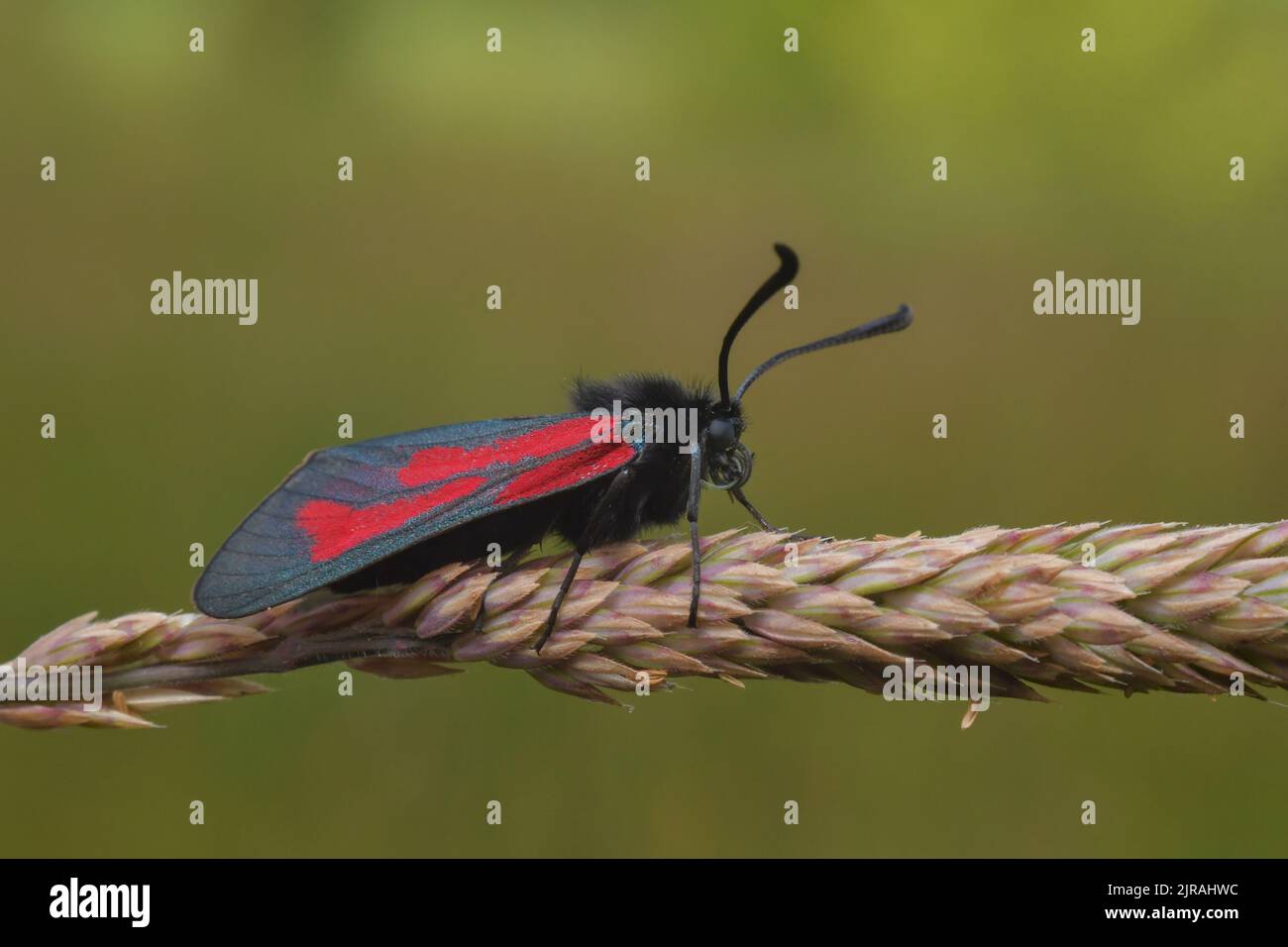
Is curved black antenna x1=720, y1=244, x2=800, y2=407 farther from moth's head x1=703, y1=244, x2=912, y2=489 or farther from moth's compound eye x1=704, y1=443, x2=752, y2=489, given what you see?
moth's compound eye x1=704, y1=443, x2=752, y2=489

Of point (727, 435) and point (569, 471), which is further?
point (727, 435)

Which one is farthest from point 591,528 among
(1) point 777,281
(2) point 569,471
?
(1) point 777,281

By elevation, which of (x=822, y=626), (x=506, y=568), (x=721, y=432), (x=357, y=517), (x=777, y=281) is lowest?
(x=822, y=626)

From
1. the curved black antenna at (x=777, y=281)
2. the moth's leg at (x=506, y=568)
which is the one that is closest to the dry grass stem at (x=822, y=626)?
the moth's leg at (x=506, y=568)

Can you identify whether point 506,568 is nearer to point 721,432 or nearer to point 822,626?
point 721,432

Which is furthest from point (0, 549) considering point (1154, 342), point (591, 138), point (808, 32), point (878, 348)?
point (1154, 342)

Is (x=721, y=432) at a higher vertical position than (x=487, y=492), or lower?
higher

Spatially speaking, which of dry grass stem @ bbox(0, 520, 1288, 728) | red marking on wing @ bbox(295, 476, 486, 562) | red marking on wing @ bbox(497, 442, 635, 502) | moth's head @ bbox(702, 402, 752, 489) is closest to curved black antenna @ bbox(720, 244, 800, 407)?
moth's head @ bbox(702, 402, 752, 489)
